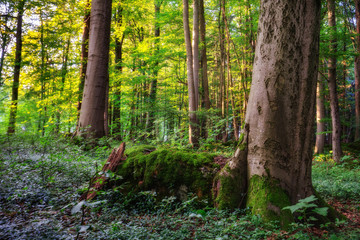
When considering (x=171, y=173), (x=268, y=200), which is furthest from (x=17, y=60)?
(x=268, y=200)

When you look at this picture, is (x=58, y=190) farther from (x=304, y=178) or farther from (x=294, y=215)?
(x=304, y=178)

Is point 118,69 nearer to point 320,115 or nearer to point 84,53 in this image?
point 84,53

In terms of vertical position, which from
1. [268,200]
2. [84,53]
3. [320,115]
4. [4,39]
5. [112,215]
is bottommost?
[112,215]

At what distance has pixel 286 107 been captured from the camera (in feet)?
10.4

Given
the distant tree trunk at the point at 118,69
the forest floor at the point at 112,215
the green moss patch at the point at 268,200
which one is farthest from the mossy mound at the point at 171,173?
the distant tree trunk at the point at 118,69

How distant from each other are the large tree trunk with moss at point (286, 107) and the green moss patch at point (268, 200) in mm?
15

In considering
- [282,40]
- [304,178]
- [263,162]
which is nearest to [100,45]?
[282,40]

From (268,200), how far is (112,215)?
2346 millimetres

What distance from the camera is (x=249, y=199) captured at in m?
A: 3.15

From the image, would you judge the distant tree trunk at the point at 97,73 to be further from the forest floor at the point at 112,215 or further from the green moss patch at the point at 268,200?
the green moss patch at the point at 268,200

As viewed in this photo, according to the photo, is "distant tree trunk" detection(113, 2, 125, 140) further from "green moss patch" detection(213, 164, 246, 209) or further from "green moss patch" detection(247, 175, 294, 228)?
"green moss patch" detection(247, 175, 294, 228)

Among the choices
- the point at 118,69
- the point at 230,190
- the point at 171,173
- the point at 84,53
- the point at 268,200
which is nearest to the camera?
the point at 268,200

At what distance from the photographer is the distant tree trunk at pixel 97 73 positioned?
7312mm

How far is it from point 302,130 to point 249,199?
1384mm
